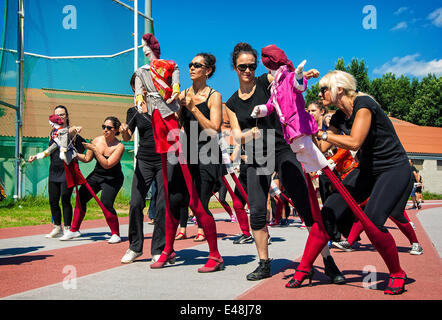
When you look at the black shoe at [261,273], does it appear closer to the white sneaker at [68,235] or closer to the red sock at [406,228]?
the red sock at [406,228]

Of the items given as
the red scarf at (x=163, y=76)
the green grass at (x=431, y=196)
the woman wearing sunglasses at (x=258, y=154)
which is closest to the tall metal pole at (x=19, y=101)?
the red scarf at (x=163, y=76)

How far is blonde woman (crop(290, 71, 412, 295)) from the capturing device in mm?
3451

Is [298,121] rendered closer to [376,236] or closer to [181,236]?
[376,236]

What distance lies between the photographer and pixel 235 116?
173 inches

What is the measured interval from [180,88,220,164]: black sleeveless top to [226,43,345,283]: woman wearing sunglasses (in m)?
0.30

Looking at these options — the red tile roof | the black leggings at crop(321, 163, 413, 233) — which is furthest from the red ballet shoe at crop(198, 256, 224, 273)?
the red tile roof

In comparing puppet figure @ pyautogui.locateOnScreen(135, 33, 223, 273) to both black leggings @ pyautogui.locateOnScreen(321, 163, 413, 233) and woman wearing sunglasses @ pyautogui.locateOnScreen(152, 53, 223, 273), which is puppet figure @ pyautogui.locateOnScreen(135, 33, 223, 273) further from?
black leggings @ pyautogui.locateOnScreen(321, 163, 413, 233)

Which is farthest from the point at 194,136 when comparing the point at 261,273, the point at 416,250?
the point at 416,250

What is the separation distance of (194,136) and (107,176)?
2660 millimetres
